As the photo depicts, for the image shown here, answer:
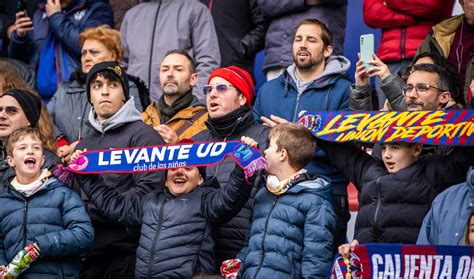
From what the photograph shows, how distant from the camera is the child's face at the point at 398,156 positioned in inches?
307

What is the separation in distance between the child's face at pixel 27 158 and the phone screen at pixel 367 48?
241 cm

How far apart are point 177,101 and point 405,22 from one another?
2001mm

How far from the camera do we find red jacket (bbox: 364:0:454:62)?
9.77 metres

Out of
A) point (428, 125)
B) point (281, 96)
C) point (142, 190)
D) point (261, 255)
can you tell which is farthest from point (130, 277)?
point (428, 125)

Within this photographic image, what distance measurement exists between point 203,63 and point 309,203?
3067 mm

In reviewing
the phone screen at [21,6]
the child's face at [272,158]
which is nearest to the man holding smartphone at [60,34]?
the phone screen at [21,6]

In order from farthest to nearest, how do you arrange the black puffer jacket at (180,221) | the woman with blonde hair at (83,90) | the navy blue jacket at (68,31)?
the navy blue jacket at (68,31), the woman with blonde hair at (83,90), the black puffer jacket at (180,221)

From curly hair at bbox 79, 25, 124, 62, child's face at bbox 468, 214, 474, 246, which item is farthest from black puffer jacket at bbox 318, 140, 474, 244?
curly hair at bbox 79, 25, 124, 62

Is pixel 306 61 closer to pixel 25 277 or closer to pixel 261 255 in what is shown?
pixel 261 255

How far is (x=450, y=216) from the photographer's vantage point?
7352 millimetres

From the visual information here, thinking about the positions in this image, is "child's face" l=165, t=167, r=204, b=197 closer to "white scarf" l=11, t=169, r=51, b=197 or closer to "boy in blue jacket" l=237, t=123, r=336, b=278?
"boy in blue jacket" l=237, t=123, r=336, b=278

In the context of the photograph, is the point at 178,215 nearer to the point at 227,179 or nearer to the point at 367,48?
the point at 227,179

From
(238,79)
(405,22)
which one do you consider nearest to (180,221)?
(238,79)

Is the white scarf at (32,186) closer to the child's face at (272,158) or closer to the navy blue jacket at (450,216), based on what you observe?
the child's face at (272,158)
